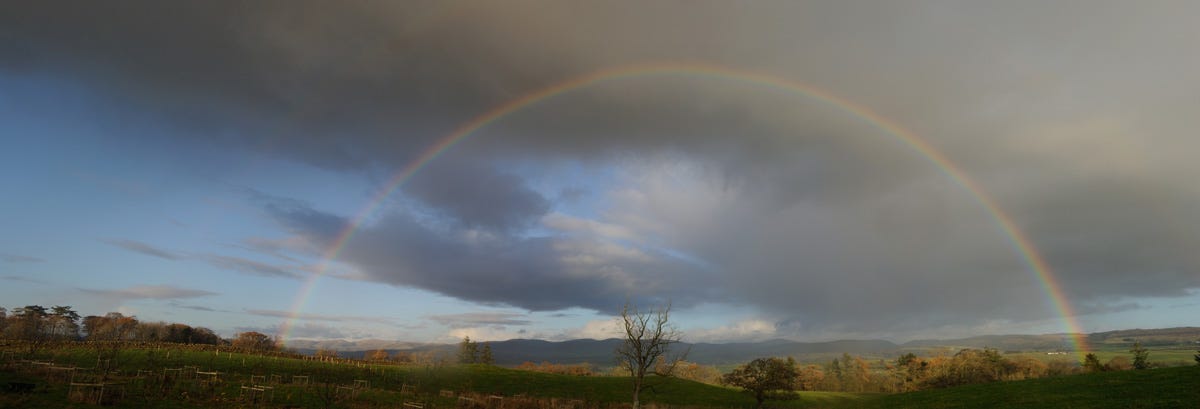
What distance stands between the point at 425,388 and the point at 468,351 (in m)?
108

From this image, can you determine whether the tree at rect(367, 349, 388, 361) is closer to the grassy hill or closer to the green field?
the green field

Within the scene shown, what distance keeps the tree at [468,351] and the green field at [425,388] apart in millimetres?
80900

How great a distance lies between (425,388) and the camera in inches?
2825

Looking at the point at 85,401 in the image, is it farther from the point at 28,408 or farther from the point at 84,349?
the point at 84,349

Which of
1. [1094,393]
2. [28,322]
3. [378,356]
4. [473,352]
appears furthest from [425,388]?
[28,322]

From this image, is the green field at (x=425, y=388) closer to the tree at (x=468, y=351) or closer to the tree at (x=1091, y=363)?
the tree at (x=1091, y=363)

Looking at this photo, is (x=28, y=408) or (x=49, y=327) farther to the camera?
(x=49, y=327)

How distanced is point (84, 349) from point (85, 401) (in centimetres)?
5122

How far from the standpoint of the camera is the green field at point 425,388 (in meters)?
38.2

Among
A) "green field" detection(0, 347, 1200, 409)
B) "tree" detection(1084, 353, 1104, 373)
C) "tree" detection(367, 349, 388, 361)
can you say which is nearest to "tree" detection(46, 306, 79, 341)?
"tree" detection(367, 349, 388, 361)

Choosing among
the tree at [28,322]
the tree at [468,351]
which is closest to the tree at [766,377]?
the tree at [468,351]

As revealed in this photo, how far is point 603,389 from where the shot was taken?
85.7 metres

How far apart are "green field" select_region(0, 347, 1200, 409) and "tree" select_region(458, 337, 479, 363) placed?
80.9 m

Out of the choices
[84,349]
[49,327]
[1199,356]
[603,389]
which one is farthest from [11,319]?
[1199,356]
